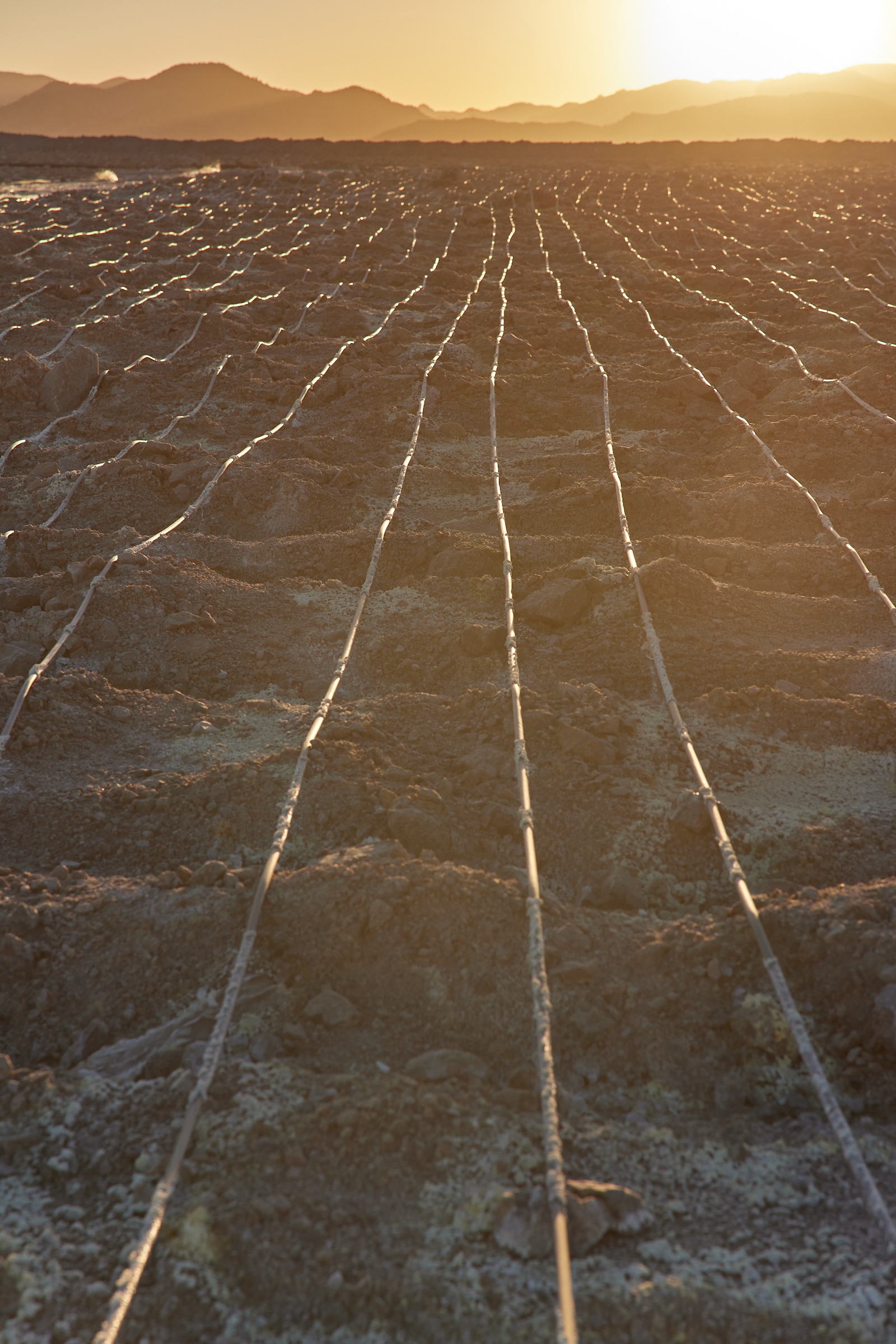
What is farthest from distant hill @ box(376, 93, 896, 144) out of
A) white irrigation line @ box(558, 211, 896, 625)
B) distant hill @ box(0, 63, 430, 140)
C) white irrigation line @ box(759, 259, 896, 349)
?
white irrigation line @ box(558, 211, 896, 625)

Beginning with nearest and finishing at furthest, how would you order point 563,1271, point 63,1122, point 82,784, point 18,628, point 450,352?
point 563,1271 → point 63,1122 → point 82,784 → point 18,628 → point 450,352

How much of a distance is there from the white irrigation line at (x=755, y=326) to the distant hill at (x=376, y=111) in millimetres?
53824

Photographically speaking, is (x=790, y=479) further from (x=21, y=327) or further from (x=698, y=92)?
(x=698, y=92)

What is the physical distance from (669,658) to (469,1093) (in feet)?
6.93

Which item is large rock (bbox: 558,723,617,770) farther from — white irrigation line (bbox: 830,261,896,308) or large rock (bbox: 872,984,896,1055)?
white irrigation line (bbox: 830,261,896,308)

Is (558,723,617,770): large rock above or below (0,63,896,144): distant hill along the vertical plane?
below

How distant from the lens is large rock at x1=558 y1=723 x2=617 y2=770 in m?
3.14

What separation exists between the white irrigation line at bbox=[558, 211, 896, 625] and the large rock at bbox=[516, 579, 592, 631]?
1278 millimetres

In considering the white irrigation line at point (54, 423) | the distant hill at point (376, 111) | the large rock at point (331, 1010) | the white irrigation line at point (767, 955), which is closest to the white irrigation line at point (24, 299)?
the white irrigation line at point (54, 423)

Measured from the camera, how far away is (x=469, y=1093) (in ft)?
6.65

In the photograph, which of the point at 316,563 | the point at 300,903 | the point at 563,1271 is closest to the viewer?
the point at 563,1271

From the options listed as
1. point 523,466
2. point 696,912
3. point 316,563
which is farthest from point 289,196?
point 696,912

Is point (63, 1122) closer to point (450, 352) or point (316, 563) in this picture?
point (316, 563)

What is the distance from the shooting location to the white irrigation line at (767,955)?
179 cm
